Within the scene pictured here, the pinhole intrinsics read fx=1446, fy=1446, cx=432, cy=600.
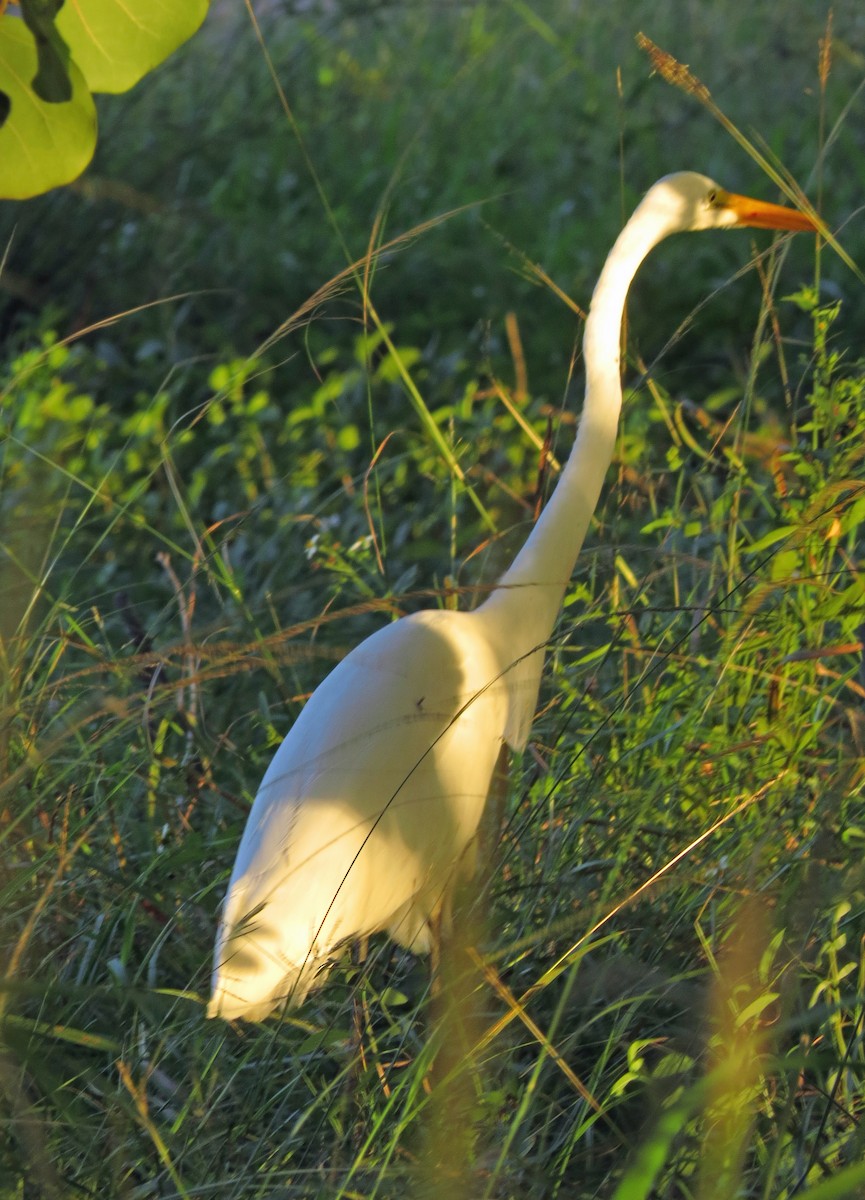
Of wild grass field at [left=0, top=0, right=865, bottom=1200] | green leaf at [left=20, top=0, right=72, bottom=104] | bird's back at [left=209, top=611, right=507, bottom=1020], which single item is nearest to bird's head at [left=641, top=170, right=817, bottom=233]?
wild grass field at [left=0, top=0, right=865, bottom=1200]

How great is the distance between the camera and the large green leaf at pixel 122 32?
3.36 ft

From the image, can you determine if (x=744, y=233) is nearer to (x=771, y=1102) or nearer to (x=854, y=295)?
(x=854, y=295)

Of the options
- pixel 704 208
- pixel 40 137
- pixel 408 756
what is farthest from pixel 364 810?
pixel 704 208

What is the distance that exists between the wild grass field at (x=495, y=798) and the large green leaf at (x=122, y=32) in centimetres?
34

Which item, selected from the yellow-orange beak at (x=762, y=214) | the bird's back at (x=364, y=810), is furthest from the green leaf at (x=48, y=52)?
the yellow-orange beak at (x=762, y=214)

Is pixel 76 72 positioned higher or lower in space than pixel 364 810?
higher

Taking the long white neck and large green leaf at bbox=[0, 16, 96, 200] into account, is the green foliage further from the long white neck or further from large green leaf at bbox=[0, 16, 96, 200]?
the long white neck

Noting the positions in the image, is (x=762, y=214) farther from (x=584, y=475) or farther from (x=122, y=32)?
(x=122, y=32)

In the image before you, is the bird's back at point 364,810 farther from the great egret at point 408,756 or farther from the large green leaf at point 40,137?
the large green leaf at point 40,137

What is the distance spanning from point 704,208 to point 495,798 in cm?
87

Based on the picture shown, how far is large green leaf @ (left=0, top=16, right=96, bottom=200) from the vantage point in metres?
→ 1.01

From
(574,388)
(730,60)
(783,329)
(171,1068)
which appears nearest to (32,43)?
(171,1068)

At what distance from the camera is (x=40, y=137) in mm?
1028

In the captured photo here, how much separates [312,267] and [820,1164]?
10.3 ft
